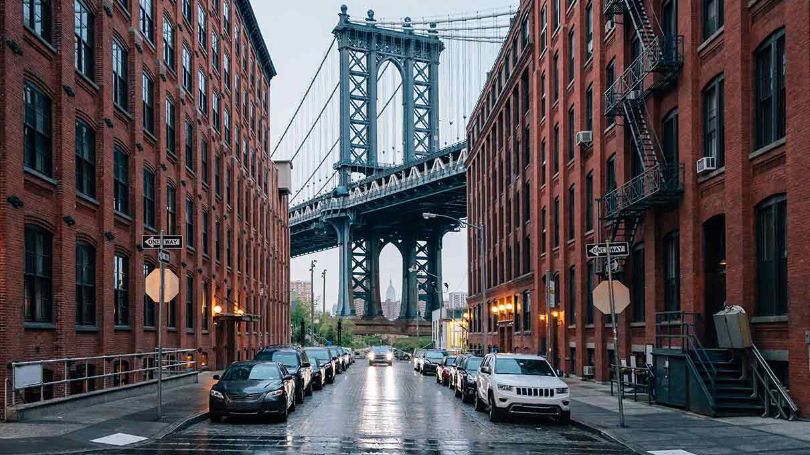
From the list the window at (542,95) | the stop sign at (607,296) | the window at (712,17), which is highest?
the window at (542,95)

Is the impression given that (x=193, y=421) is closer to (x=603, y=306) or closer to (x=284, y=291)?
(x=603, y=306)

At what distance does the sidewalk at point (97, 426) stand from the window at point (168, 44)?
1704 centimetres

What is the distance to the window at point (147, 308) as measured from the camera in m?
32.8

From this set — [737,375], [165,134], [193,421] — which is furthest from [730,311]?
[165,134]

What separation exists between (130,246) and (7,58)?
36.4 feet

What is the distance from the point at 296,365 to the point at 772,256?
13597 mm

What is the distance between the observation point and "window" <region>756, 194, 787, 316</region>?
21.4 meters

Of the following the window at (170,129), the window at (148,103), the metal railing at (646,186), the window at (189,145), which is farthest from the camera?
the window at (189,145)

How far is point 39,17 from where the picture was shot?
23.6 meters

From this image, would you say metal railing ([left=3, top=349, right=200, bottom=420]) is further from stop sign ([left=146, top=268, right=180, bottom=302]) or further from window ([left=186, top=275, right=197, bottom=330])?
window ([left=186, top=275, right=197, bottom=330])

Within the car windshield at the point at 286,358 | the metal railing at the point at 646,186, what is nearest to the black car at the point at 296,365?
the car windshield at the point at 286,358

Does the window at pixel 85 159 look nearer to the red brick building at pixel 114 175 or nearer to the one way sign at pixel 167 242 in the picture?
the red brick building at pixel 114 175

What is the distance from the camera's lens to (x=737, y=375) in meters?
22.6

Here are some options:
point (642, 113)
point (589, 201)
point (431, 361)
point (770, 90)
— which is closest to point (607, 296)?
point (770, 90)
